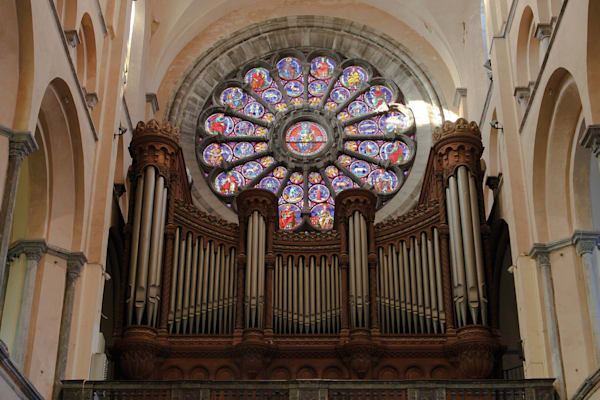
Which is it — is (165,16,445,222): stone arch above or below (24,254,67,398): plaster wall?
above

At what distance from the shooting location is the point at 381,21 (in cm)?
2445

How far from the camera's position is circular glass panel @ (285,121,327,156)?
23.3 m

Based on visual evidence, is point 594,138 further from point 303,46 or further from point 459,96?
point 303,46

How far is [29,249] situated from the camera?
14789 millimetres

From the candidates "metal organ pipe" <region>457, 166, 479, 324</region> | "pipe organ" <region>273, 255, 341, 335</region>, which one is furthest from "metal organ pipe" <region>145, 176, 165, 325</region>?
"metal organ pipe" <region>457, 166, 479, 324</region>

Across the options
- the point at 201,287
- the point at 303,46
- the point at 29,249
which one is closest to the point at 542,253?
the point at 201,287

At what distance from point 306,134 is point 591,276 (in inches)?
400

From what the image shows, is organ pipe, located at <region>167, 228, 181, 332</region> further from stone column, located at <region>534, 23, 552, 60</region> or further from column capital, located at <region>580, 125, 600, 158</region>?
column capital, located at <region>580, 125, 600, 158</region>

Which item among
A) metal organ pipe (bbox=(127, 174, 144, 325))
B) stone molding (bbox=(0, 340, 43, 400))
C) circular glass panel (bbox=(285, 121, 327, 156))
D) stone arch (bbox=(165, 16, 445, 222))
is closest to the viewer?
stone molding (bbox=(0, 340, 43, 400))

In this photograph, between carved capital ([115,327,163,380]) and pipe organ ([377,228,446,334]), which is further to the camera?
pipe organ ([377,228,446,334])

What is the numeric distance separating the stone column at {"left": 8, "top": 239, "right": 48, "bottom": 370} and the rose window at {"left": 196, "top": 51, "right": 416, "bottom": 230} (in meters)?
7.90

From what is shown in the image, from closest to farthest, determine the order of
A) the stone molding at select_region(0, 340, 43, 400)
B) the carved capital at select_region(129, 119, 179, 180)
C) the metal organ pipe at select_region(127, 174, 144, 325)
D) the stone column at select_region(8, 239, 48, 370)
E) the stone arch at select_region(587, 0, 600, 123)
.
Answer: the stone molding at select_region(0, 340, 43, 400), the stone arch at select_region(587, 0, 600, 123), the stone column at select_region(8, 239, 48, 370), the metal organ pipe at select_region(127, 174, 144, 325), the carved capital at select_region(129, 119, 179, 180)

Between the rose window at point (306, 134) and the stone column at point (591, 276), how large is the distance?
7875 mm

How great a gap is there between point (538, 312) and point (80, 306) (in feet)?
23.0
